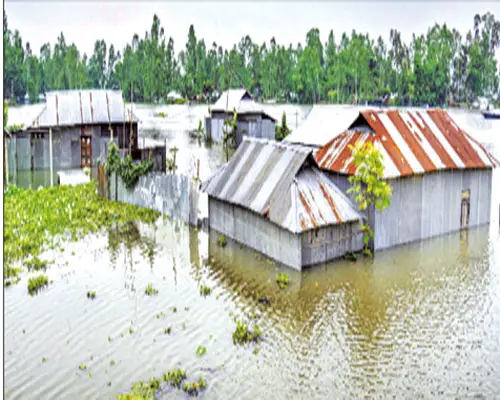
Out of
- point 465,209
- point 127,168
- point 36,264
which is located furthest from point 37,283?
point 465,209

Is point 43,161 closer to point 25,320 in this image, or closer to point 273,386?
point 25,320

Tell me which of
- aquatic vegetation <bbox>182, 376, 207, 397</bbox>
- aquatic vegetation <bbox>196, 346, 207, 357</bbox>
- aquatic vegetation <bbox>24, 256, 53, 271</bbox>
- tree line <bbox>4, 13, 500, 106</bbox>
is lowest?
aquatic vegetation <bbox>182, 376, 207, 397</bbox>

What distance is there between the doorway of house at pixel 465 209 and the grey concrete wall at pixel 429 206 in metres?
0.17

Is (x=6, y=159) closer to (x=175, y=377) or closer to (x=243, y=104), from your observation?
(x=175, y=377)

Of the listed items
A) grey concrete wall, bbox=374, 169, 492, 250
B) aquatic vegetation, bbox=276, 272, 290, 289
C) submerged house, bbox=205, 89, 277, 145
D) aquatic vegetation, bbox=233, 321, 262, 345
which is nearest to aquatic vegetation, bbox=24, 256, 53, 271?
aquatic vegetation, bbox=276, 272, 290, 289

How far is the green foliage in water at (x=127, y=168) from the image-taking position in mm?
23797

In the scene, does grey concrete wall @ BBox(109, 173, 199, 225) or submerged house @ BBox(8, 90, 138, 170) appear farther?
submerged house @ BBox(8, 90, 138, 170)

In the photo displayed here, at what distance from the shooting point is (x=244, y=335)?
43.5 ft

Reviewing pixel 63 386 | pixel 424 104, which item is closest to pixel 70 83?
pixel 424 104

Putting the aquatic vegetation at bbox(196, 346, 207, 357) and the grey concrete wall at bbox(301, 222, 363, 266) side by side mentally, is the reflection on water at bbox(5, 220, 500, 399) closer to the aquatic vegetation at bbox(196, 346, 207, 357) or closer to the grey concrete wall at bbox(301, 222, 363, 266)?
the aquatic vegetation at bbox(196, 346, 207, 357)

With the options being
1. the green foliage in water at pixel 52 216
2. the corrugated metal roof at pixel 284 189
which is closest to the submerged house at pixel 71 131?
the green foliage in water at pixel 52 216

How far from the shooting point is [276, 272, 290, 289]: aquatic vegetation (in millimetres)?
16203

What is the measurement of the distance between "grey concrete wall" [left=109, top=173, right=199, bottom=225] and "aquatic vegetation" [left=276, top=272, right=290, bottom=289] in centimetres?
608

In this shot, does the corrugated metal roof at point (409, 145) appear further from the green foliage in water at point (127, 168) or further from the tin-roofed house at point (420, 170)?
the green foliage in water at point (127, 168)
